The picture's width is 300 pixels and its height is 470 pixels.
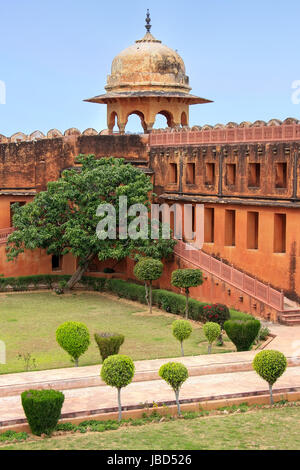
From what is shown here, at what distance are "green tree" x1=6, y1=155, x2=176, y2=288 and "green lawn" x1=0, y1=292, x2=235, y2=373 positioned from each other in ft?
5.82

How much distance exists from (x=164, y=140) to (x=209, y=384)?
55.4 feet

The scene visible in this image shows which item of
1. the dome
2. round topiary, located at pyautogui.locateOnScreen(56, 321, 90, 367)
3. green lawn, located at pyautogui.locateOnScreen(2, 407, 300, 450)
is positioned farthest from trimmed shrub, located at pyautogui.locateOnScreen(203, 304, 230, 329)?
the dome

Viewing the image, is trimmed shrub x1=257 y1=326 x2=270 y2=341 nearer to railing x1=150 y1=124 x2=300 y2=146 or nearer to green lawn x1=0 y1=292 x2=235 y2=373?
green lawn x1=0 y1=292 x2=235 y2=373

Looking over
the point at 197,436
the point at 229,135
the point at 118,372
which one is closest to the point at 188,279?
the point at 229,135

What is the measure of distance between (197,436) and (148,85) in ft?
81.0

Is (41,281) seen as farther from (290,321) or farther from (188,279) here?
(290,321)

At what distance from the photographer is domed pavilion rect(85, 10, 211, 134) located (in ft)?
126

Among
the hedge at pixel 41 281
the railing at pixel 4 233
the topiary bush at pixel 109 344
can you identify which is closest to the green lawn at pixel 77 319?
the topiary bush at pixel 109 344

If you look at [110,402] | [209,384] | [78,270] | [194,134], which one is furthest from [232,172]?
[110,402]

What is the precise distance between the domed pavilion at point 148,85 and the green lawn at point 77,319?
376 inches

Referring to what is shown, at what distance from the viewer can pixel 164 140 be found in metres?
34.7

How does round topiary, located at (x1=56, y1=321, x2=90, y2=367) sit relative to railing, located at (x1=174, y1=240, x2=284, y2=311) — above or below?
below

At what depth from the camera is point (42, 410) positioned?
52.4 feet
